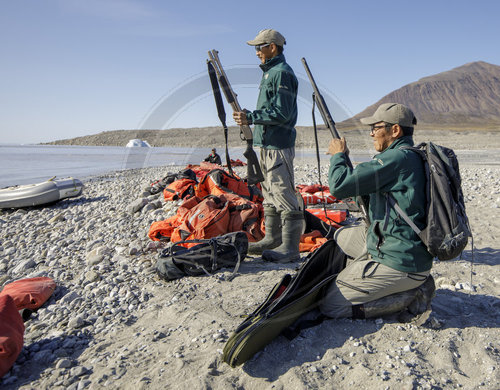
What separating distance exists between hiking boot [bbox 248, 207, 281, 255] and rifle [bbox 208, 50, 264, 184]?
521 mm

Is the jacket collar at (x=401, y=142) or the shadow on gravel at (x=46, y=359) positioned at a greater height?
the jacket collar at (x=401, y=142)

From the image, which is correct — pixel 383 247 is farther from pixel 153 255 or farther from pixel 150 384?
pixel 153 255

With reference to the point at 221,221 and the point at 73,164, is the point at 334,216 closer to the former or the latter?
the point at 221,221

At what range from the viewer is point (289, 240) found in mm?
5086

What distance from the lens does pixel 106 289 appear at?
468 cm

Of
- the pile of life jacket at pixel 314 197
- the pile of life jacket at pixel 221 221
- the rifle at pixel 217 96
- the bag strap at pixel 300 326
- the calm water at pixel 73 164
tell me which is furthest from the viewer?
the calm water at pixel 73 164

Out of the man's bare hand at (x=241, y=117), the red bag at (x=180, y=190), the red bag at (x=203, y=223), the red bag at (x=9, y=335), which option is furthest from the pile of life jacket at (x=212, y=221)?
the red bag at (x=9, y=335)

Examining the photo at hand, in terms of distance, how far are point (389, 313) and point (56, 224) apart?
8616 mm

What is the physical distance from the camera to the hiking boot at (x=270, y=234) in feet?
17.7

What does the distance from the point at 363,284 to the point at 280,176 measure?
7.17 ft

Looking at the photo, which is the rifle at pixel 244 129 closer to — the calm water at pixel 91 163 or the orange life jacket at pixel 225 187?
the orange life jacket at pixel 225 187

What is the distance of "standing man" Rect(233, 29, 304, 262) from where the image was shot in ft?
15.5

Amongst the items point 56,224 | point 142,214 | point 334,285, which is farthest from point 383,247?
point 56,224

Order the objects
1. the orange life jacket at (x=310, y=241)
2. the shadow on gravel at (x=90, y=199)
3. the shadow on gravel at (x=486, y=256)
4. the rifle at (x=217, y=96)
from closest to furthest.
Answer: the shadow on gravel at (x=486, y=256) → the orange life jacket at (x=310, y=241) → the rifle at (x=217, y=96) → the shadow on gravel at (x=90, y=199)
